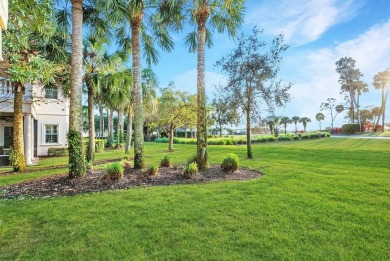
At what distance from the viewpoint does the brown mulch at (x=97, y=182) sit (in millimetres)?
6875

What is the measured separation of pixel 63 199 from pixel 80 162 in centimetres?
197

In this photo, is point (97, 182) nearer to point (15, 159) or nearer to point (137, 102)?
point (137, 102)

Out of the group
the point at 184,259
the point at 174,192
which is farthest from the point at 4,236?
the point at 174,192

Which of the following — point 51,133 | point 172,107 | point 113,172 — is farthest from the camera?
point 172,107

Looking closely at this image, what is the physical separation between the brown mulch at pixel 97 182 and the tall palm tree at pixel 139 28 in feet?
4.91

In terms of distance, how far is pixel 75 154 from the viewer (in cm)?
777

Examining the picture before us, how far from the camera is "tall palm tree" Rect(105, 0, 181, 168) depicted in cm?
867

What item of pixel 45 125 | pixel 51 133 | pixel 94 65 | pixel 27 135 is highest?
pixel 94 65

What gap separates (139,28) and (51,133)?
1373 centimetres

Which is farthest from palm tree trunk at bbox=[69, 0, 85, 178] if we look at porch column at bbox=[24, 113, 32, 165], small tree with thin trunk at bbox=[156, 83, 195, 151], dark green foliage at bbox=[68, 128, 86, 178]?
small tree with thin trunk at bbox=[156, 83, 195, 151]

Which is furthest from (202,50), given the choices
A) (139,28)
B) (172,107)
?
(172,107)

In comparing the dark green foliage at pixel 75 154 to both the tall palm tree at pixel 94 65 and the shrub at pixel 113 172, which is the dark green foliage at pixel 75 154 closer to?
the shrub at pixel 113 172

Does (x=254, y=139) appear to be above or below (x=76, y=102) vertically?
below

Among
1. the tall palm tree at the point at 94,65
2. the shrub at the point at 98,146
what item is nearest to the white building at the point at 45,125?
the shrub at the point at 98,146
